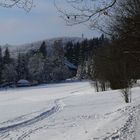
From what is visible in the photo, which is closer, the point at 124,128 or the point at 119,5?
the point at 119,5

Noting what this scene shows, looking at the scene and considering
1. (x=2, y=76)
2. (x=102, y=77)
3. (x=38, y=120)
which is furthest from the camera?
(x=2, y=76)

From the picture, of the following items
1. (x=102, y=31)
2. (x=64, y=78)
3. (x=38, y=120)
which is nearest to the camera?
(x=102, y=31)

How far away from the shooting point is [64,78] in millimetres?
168250

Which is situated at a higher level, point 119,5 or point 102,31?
point 119,5

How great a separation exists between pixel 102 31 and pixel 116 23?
304 cm

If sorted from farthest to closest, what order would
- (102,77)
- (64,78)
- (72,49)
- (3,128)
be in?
1. (72,49)
2. (64,78)
3. (102,77)
4. (3,128)

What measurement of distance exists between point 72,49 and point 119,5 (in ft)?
603

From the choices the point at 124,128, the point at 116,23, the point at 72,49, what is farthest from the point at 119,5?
the point at 72,49

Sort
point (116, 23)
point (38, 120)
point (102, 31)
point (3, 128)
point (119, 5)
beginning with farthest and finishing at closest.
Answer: point (38, 120) < point (3, 128) < point (116, 23) < point (119, 5) < point (102, 31)

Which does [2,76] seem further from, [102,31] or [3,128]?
[102,31]

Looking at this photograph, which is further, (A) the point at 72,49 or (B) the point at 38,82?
(A) the point at 72,49

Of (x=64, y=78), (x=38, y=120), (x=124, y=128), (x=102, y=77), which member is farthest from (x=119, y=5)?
(x=64, y=78)

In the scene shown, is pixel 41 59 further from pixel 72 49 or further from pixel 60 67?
pixel 72 49

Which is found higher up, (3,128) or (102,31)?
(102,31)
